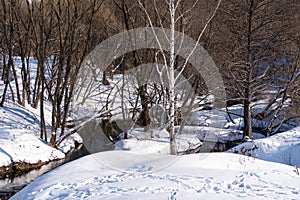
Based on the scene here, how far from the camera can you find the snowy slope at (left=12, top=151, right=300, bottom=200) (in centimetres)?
511

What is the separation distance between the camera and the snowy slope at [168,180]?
5.11 m

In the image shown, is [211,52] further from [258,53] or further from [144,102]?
[144,102]

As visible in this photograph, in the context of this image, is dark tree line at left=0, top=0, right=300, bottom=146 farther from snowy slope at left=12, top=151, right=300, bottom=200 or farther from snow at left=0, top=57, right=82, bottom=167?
snowy slope at left=12, top=151, right=300, bottom=200

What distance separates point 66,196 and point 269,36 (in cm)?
1050

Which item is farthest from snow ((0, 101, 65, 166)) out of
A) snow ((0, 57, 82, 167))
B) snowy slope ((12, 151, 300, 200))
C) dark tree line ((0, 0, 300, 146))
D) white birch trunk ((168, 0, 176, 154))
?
snowy slope ((12, 151, 300, 200))

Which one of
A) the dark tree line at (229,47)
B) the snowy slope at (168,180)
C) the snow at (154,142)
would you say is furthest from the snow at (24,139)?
the snowy slope at (168,180)

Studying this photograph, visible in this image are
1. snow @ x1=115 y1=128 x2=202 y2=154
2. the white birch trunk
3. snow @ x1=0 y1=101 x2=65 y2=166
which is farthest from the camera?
snow @ x1=115 y1=128 x2=202 y2=154

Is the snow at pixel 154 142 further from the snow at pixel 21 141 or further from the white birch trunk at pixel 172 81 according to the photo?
the snow at pixel 21 141

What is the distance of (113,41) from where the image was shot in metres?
17.2

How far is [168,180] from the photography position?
18.7 ft

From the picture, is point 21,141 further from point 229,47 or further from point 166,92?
point 229,47

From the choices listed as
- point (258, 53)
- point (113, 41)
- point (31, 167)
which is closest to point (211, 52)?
point (258, 53)

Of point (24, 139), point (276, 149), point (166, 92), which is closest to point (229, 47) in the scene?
point (166, 92)

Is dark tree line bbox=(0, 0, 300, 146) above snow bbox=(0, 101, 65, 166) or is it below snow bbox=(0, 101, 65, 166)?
above
